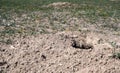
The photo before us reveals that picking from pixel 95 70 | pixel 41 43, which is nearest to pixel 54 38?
pixel 41 43

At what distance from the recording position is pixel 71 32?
5875 mm

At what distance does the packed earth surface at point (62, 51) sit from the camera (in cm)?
404

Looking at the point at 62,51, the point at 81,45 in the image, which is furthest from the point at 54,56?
the point at 81,45

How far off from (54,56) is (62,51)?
25cm

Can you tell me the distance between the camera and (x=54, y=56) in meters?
4.43

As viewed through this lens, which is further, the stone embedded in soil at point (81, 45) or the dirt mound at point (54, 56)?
the stone embedded in soil at point (81, 45)

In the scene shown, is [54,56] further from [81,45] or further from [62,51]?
[81,45]

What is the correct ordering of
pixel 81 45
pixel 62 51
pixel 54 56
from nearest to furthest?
pixel 54 56 < pixel 62 51 < pixel 81 45

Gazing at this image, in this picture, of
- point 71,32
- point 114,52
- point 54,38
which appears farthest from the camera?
point 71,32

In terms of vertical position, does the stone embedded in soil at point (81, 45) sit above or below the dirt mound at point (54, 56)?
below

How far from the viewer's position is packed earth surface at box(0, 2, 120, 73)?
159 inches

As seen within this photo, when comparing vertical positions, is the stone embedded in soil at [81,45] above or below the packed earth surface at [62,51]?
below

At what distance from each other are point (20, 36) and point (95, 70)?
2059 millimetres

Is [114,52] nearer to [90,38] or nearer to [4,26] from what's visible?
[90,38]
